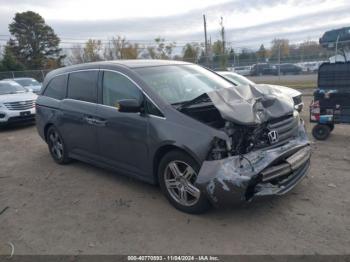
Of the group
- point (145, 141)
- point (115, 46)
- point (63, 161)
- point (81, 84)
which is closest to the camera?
point (145, 141)

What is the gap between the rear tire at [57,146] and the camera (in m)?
6.11

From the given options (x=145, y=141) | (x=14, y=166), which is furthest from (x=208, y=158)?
(x=14, y=166)

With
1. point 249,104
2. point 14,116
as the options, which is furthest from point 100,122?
point 14,116

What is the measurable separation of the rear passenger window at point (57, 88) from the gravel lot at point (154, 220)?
1533 millimetres

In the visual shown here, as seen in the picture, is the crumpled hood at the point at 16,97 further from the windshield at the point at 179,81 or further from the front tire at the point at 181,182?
the front tire at the point at 181,182

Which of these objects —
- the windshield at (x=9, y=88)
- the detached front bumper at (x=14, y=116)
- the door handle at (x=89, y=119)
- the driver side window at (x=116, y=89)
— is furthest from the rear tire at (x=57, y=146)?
the windshield at (x=9, y=88)

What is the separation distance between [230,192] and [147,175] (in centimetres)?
137

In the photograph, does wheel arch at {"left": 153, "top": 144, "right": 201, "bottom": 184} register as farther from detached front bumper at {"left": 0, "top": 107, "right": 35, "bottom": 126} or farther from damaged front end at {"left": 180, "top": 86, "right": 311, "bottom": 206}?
detached front bumper at {"left": 0, "top": 107, "right": 35, "bottom": 126}

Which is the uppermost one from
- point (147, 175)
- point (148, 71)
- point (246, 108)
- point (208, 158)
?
point (148, 71)

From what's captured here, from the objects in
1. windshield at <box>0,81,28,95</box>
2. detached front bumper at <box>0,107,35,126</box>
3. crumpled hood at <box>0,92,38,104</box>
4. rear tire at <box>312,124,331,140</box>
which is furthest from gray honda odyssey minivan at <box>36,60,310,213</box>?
windshield at <box>0,81,28,95</box>

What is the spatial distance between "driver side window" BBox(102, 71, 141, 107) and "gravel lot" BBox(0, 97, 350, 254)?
1305mm

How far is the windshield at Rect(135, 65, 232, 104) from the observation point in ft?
14.6

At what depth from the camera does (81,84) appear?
555 centimetres

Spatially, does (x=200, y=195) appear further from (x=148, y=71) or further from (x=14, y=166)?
(x=14, y=166)
